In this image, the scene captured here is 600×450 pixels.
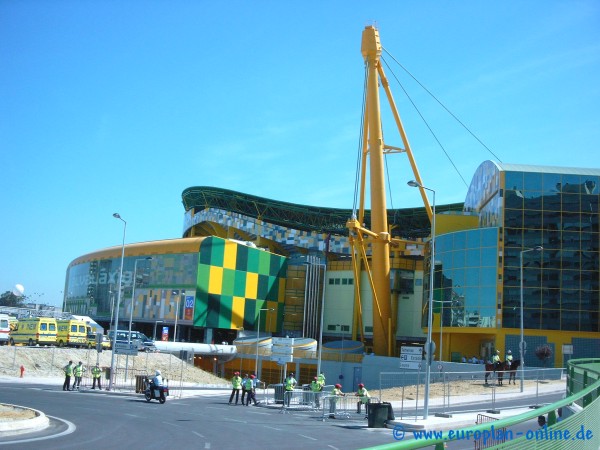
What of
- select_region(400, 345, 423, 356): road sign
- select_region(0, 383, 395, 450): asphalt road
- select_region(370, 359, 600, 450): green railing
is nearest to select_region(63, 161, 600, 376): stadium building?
select_region(400, 345, 423, 356): road sign

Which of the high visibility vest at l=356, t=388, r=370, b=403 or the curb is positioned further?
the high visibility vest at l=356, t=388, r=370, b=403

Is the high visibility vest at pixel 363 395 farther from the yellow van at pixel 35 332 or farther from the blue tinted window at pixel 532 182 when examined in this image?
the yellow van at pixel 35 332

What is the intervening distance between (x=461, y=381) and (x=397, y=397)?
5878 mm

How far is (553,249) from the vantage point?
58625mm

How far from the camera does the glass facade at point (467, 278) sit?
59.9 m

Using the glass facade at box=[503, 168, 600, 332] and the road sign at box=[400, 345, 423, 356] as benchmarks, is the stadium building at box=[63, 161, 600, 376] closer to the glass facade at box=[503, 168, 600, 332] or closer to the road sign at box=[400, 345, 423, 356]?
the glass facade at box=[503, 168, 600, 332]

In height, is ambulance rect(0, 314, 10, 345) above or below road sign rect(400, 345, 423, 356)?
below

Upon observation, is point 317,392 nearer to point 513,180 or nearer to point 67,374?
point 67,374

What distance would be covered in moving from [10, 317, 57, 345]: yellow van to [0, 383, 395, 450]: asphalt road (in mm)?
24742

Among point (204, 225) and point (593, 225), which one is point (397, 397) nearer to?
point (593, 225)

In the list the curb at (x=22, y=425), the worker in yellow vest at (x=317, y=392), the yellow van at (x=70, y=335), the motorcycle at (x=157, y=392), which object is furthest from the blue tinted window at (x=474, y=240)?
the curb at (x=22, y=425)

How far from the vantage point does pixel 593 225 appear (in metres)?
58.8

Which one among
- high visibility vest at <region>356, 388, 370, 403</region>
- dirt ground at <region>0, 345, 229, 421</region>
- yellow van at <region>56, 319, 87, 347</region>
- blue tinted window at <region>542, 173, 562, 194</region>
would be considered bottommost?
dirt ground at <region>0, 345, 229, 421</region>

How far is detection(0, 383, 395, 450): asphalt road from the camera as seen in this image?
1834 cm
